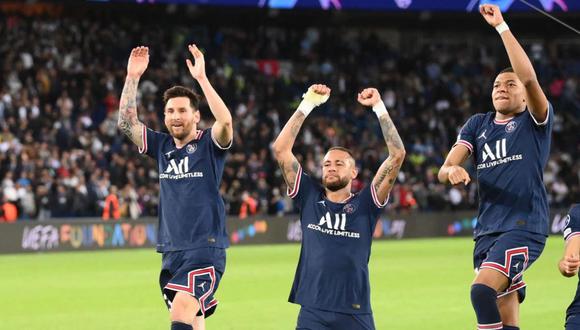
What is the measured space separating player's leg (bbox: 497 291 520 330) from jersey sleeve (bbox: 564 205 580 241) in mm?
1786

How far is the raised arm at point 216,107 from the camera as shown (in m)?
8.06

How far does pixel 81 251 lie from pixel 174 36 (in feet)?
37.1

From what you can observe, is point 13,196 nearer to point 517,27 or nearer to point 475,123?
point 475,123

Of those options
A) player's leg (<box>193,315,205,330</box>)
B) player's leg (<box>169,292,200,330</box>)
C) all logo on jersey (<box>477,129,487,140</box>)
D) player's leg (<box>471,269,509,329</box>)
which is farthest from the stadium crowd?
player's leg (<box>471,269,509,329</box>)

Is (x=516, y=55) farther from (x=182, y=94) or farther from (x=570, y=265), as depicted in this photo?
(x=182, y=94)

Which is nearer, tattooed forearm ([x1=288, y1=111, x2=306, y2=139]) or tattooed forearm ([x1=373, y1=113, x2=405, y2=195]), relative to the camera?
tattooed forearm ([x1=373, y1=113, x2=405, y2=195])

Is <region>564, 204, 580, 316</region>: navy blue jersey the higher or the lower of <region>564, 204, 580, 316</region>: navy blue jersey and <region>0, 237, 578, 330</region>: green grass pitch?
the higher

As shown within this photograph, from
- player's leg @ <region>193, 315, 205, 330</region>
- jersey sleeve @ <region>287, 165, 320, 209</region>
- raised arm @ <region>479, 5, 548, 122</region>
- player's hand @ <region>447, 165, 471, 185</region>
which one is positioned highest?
raised arm @ <region>479, 5, 548, 122</region>

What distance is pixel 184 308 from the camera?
781cm

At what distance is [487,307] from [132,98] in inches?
130

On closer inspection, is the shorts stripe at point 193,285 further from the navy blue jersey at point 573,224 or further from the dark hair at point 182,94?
the navy blue jersey at point 573,224

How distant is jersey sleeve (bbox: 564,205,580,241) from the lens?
6414mm

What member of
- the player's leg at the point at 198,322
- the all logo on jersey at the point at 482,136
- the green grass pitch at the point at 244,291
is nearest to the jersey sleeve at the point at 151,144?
the player's leg at the point at 198,322

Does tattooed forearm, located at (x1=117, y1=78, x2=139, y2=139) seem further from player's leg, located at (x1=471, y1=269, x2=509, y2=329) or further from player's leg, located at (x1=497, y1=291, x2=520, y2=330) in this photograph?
player's leg, located at (x1=497, y1=291, x2=520, y2=330)
